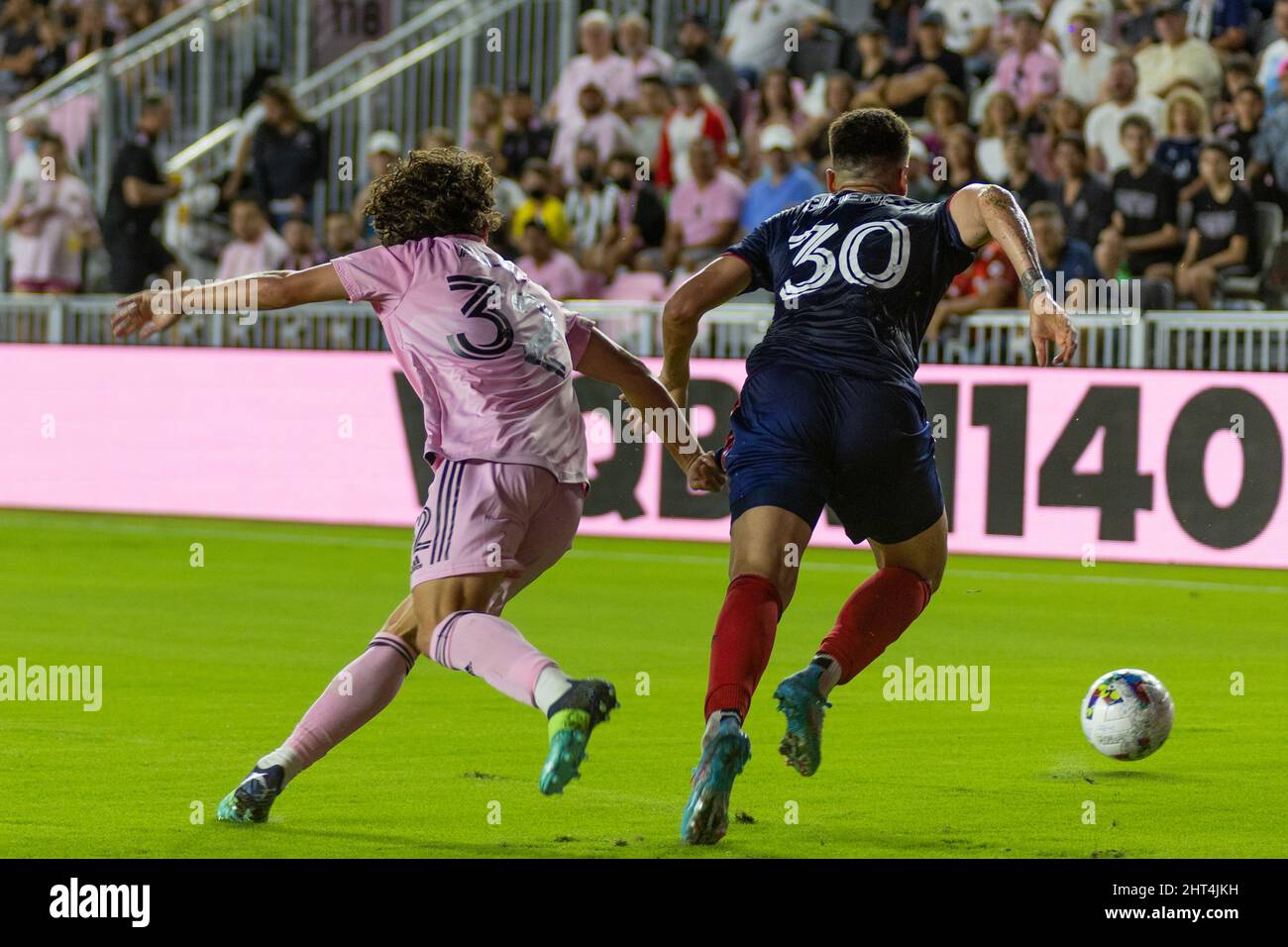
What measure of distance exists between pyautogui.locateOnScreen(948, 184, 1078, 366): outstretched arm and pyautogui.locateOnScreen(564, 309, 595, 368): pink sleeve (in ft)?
3.99

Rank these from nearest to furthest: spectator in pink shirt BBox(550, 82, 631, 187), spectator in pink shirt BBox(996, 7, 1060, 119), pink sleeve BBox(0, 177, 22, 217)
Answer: spectator in pink shirt BBox(996, 7, 1060, 119)
spectator in pink shirt BBox(550, 82, 631, 187)
pink sleeve BBox(0, 177, 22, 217)

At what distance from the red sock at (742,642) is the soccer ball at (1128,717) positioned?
6.04 ft

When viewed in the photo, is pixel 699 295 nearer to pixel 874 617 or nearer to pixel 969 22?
pixel 874 617

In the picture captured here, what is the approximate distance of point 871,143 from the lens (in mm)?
7496

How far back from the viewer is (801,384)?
7.24 meters

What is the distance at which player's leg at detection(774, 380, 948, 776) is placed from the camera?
705 cm

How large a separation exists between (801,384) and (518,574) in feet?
3.56

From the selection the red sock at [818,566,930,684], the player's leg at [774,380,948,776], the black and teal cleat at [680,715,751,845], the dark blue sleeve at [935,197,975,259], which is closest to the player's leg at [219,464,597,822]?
the black and teal cleat at [680,715,751,845]

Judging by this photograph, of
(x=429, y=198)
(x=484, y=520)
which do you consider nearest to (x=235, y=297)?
(x=429, y=198)

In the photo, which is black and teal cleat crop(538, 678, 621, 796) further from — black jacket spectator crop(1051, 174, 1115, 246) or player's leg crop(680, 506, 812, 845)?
black jacket spectator crop(1051, 174, 1115, 246)

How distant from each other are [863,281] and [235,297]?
196 centimetres

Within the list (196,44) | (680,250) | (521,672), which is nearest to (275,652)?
(521,672)

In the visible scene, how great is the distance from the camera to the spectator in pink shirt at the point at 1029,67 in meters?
19.3

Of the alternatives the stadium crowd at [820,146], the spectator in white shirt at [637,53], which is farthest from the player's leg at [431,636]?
the spectator in white shirt at [637,53]
